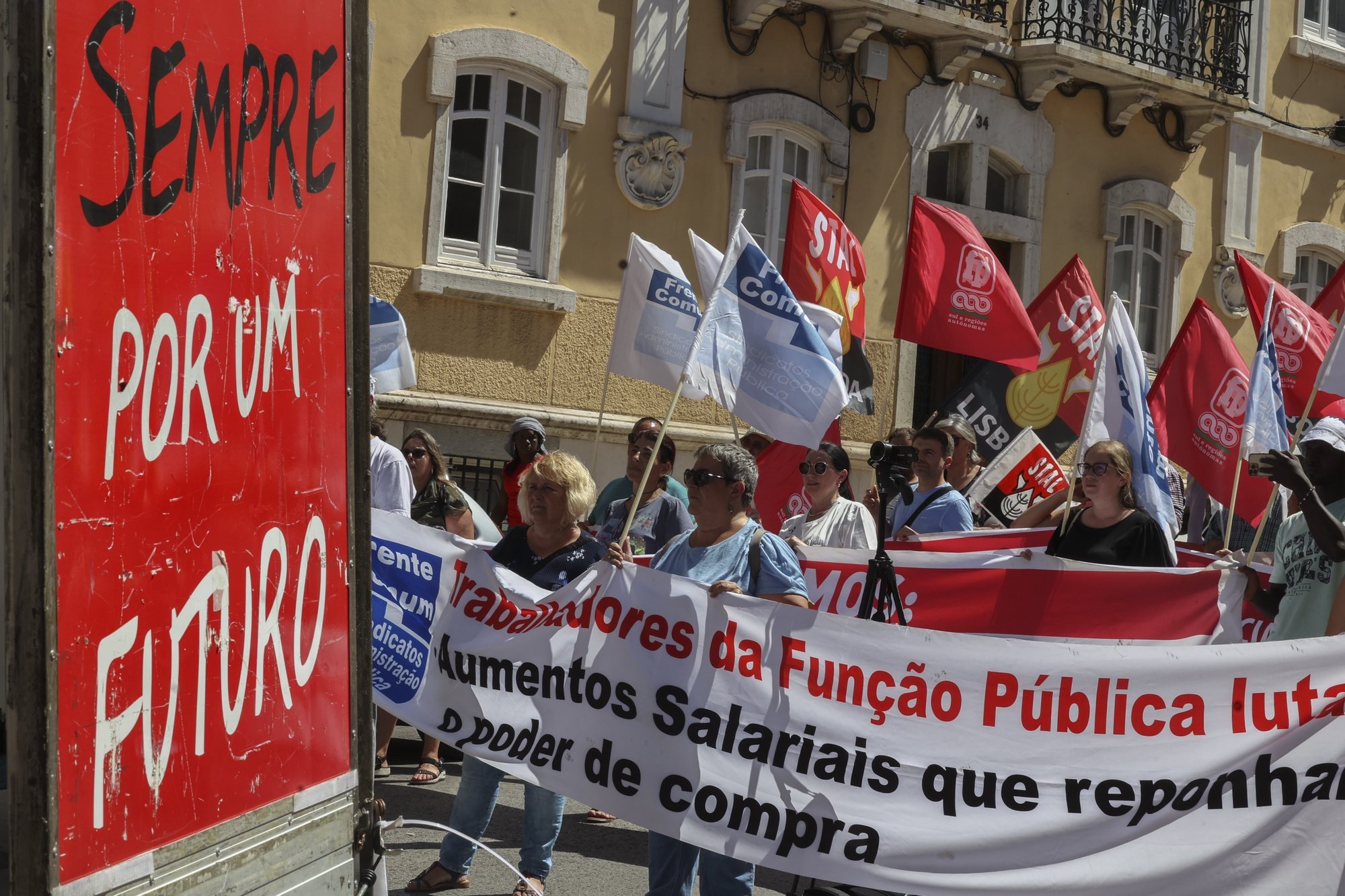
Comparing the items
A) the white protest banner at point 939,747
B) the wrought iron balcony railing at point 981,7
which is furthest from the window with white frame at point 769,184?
the white protest banner at point 939,747

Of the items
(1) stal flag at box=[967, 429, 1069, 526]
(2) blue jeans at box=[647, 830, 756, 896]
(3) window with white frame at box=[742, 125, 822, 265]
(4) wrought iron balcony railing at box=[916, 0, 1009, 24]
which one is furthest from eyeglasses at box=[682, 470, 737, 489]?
Answer: (4) wrought iron balcony railing at box=[916, 0, 1009, 24]

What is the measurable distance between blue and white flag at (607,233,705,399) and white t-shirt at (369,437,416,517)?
5.85ft

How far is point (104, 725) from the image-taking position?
6.95 feet

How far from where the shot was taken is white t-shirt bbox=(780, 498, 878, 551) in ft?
24.8

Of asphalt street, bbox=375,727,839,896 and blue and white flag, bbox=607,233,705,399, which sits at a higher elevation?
blue and white flag, bbox=607,233,705,399

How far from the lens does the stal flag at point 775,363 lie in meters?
7.35

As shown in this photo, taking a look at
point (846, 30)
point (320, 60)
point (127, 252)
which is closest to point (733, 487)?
point (320, 60)

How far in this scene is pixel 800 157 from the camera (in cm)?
1591

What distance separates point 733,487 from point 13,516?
11.3 ft

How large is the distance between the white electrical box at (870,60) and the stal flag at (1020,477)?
23.8 ft

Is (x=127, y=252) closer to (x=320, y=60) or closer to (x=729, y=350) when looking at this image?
(x=320, y=60)

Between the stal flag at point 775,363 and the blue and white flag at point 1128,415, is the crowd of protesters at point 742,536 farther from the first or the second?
the stal flag at point 775,363

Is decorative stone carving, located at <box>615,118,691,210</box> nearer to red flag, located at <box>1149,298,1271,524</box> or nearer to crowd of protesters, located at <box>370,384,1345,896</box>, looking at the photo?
red flag, located at <box>1149,298,1271,524</box>

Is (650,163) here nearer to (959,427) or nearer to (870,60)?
(870,60)
